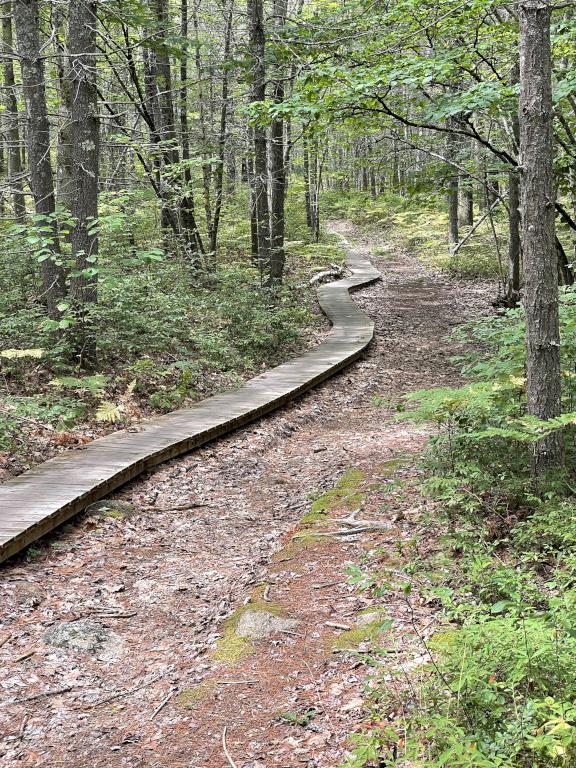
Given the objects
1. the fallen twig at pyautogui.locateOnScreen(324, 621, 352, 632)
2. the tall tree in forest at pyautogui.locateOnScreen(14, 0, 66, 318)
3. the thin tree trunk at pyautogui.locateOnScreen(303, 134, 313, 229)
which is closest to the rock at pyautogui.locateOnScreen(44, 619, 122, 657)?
the fallen twig at pyautogui.locateOnScreen(324, 621, 352, 632)

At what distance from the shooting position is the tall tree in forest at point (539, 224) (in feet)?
14.3

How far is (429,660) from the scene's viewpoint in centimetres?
324

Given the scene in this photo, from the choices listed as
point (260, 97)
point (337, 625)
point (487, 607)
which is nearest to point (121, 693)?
point (337, 625)

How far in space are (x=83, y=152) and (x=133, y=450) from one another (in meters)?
4.48

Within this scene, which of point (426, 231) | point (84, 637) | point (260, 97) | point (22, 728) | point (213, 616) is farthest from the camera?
point (426, 231)

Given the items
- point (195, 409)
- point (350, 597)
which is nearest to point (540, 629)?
point (350, 597)

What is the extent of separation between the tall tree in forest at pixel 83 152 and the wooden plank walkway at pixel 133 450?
2.10 meters

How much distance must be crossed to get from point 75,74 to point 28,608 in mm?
7360

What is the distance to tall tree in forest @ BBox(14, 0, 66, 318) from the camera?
9266mm

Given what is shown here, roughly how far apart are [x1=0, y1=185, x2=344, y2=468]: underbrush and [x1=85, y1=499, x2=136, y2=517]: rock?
1.45 metres

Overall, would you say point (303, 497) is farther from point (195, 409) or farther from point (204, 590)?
point (195, 409)

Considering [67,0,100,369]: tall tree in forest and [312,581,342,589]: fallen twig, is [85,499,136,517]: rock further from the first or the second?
[67,0,100,369]: tall tree in forest

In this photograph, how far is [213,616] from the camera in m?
4.48

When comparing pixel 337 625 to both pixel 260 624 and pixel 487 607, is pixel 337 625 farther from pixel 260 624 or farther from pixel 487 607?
pixel 487 607
